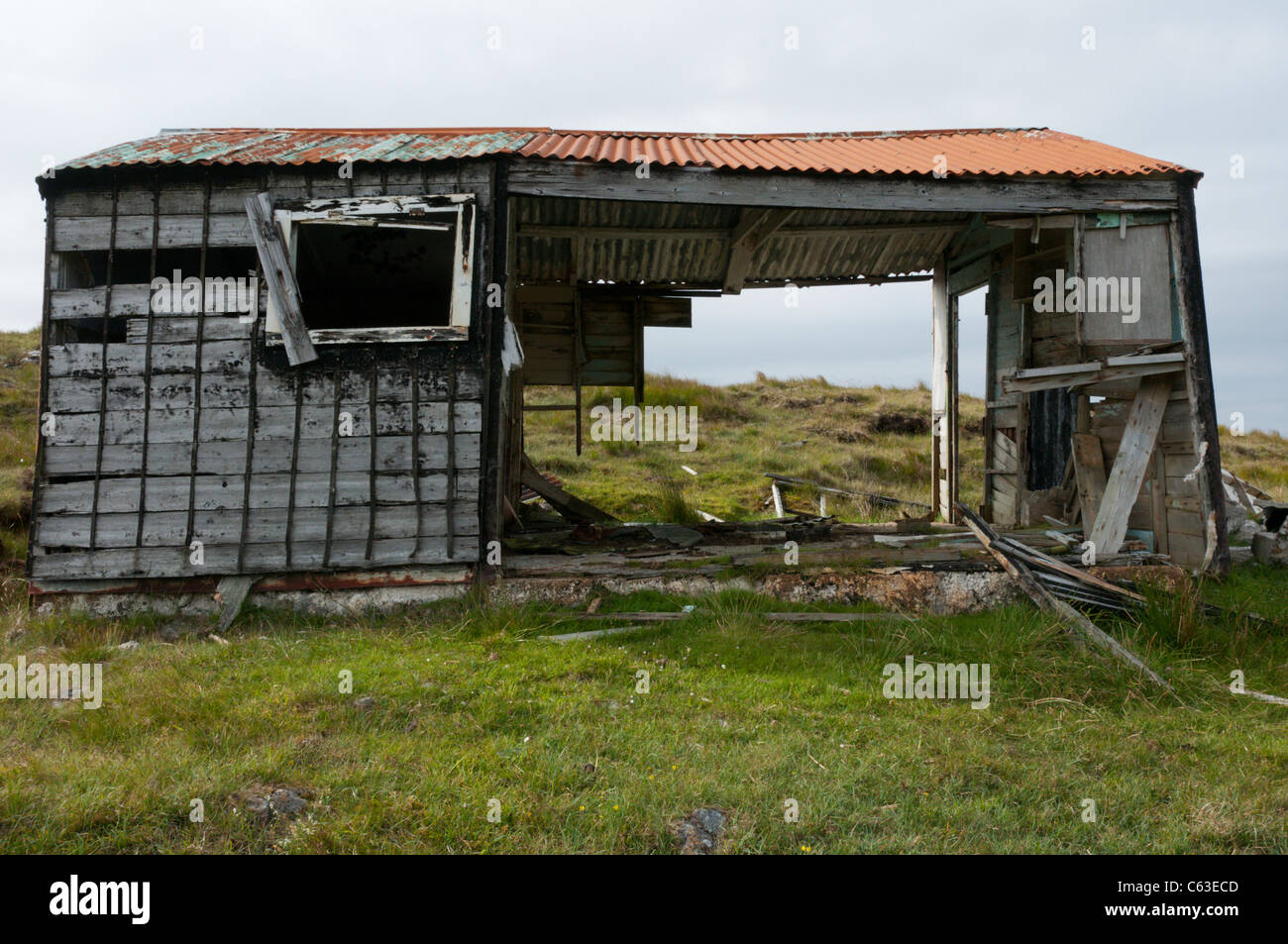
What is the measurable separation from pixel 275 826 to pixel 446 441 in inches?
154

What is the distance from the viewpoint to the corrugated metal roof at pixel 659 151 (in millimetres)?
7242

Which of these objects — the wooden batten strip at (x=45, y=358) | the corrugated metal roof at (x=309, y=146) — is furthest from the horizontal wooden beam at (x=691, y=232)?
the wooden batten strip at (x=45, y=358)

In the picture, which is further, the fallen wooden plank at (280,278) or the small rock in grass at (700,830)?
the fallen wooden plank at (280,278)

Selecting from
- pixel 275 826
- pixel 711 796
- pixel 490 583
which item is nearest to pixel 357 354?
pixel 490 583

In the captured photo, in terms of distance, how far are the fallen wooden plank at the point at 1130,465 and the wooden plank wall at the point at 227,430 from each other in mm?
6066

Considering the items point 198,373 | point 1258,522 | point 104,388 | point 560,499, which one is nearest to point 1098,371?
point 1258,522

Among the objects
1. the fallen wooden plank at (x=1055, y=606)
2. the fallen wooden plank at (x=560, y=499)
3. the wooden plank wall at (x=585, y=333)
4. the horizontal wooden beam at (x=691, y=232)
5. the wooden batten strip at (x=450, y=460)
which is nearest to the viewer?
the fallen wooden plank at (x=1055, y=606)

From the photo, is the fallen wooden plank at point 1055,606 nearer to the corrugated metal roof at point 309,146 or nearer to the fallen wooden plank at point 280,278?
the corrugated metal roof at point 309,146

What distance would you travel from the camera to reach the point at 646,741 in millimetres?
4645

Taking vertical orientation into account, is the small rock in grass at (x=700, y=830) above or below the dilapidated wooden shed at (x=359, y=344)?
below

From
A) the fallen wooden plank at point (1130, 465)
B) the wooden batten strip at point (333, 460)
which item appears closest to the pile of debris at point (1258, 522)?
the fallen wooden plank at point (1130, 465)

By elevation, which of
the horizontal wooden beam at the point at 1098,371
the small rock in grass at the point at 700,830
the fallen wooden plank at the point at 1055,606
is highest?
the horizontal wooden beam at the point at 1098,371

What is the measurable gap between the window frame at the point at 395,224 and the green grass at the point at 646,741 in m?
2.56

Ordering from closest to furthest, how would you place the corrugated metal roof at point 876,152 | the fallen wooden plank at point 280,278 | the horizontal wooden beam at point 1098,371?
the fallen wooden plank at point 280,278 < the corrugated metal roof at point 876,152 < the horizontal wooden beam at point 1098,371
